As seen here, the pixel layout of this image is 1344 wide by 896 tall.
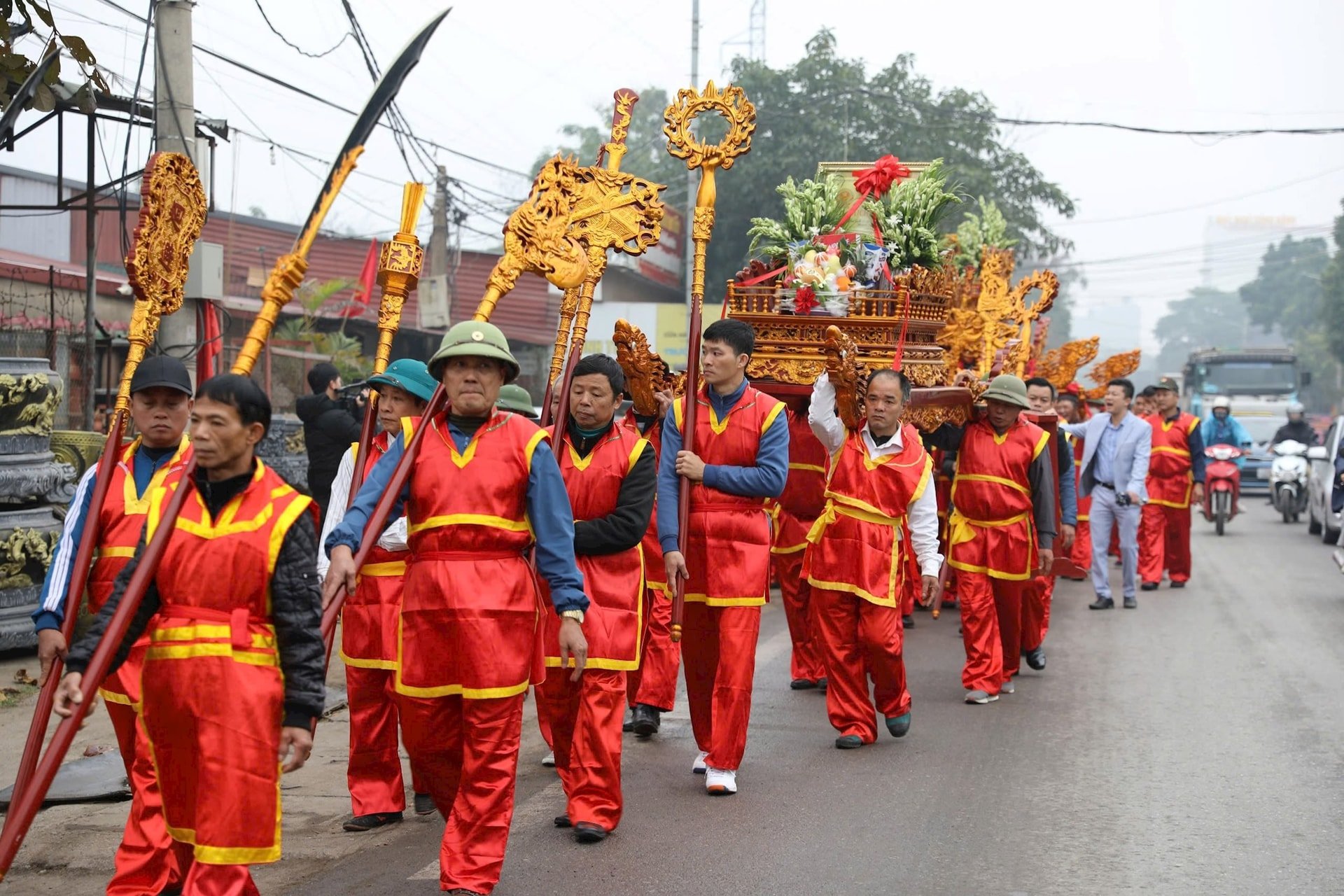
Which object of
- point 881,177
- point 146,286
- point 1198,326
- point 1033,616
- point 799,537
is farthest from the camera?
point 1198,326

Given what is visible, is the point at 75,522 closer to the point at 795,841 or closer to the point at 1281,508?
the point at 795,841

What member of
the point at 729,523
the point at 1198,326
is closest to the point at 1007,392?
the point at 729,523

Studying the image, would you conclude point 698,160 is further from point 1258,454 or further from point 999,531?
point 1258,454

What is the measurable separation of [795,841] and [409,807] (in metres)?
1.72

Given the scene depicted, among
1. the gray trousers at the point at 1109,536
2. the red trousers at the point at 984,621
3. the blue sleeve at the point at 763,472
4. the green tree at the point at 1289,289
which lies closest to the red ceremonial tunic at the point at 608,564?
the blue sleeve at the point at 763,472

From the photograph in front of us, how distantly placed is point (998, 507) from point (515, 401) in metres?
3.12

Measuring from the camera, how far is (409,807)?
6.56 metres

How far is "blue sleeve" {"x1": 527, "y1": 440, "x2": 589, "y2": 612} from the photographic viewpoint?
5.16 metres

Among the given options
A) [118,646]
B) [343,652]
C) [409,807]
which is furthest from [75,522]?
[409,807]

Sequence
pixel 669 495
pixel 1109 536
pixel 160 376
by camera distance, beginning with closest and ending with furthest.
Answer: pixel 160 376 < pixel 669 495 < pixel 1109 536

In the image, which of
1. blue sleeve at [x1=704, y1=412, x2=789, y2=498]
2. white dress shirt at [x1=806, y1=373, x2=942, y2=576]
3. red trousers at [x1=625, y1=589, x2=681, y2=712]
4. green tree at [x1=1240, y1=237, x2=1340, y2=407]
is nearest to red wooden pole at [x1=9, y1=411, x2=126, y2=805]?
blue sleeve at [x1=704, y1=412, x2=789, y2=498]

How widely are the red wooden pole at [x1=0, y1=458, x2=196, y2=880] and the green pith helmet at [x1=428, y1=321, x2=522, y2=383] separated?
1.26 m

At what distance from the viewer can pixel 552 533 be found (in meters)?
5.16

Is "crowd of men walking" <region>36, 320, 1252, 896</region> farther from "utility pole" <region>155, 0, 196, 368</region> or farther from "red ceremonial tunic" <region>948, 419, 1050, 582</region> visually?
"utility pole" <region>155, 0, 196, 368</region>
